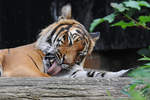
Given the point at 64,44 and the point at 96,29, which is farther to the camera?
the point at 96,29

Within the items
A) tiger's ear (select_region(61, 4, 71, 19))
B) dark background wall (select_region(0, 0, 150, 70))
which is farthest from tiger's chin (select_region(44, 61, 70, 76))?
dark background wall (select_region(0, 0, 150, 70))

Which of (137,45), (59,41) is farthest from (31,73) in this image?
(137,45)

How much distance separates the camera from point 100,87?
1.86 metres

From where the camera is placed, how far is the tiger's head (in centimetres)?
284

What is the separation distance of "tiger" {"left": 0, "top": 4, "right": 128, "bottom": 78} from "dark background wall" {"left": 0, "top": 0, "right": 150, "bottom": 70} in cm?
207

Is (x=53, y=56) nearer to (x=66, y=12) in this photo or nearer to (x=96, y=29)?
(x=66, y=12)

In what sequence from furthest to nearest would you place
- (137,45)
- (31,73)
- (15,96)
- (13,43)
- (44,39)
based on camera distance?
(13,43) → (137,45) → (44,39) → (31,73) → (15,96)

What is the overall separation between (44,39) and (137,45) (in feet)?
7.55

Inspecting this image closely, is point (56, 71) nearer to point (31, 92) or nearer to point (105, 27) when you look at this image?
point (31, 92)

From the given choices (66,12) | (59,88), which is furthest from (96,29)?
(59,88)

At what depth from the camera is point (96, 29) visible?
5.23 metres

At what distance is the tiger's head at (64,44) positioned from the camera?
2844 mm

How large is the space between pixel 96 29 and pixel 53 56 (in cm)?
243

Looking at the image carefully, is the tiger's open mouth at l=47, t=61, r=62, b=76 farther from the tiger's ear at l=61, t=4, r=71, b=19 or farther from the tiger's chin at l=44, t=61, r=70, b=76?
the tiger's ear at l=61, t=4, r=71, b=19
